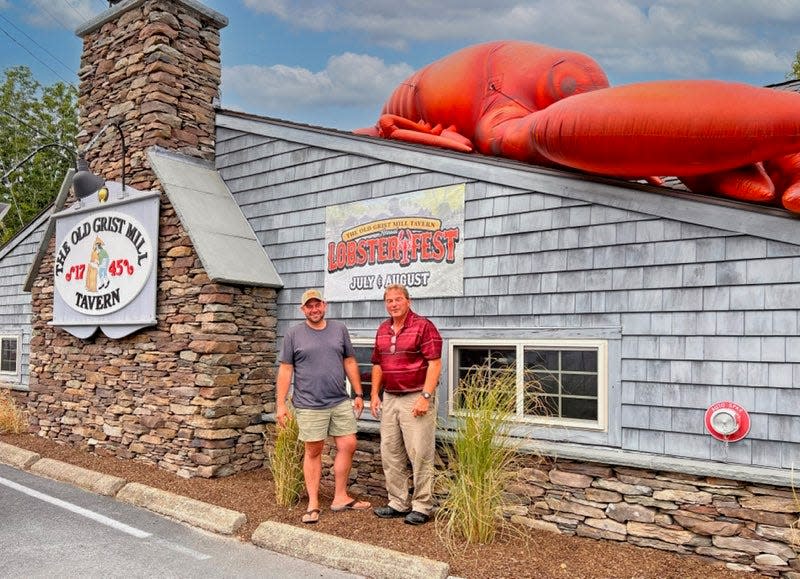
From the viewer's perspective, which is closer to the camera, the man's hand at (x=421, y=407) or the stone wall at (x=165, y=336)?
the man's hand at (x=421, y=407)

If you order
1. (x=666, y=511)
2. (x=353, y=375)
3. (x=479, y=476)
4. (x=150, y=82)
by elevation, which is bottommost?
(x=666, y=511)

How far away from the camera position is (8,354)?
1144 cm

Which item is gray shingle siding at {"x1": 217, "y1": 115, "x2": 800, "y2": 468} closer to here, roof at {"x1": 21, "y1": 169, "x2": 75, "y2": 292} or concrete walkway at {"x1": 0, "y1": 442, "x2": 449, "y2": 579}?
concrete walkway at {"x1": 0, "y1": 442, "x2": 449, "y2": 579}

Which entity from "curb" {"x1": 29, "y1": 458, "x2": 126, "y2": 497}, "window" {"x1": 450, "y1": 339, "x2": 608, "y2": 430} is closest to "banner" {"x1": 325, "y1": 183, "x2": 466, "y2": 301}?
"window" {"x1": 450, "y1": 339, "x2": 608, "y2": 430}

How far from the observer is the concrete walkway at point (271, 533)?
A: 14.2 ft

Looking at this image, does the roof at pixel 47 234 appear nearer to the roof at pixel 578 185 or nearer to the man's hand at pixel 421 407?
the roof at pixel 578 185

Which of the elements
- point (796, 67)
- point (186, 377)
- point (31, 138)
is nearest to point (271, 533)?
point (186, 377)

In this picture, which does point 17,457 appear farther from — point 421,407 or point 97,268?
point 421,407

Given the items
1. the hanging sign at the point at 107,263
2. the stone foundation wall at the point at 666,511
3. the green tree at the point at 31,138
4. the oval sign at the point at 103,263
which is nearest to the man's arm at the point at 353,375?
the stone foundation wall at the point at 666,511

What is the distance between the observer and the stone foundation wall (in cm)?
431

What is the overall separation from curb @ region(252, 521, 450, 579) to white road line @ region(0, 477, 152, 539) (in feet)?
3.38

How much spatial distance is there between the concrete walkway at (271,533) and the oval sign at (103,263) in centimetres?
193

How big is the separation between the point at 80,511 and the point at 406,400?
118 inches

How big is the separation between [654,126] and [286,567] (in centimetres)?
384
